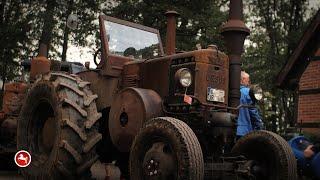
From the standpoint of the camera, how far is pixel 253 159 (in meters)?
5.75

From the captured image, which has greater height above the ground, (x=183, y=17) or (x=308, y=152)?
(x=183, y=17)

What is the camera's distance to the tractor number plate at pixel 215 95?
17.6 feet

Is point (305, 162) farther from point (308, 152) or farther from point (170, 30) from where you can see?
point (170, 30)

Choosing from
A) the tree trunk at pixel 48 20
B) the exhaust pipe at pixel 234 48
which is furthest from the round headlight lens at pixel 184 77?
the tree trunk at pixel 48 20

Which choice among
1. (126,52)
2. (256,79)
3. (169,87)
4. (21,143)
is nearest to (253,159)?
(169,87)

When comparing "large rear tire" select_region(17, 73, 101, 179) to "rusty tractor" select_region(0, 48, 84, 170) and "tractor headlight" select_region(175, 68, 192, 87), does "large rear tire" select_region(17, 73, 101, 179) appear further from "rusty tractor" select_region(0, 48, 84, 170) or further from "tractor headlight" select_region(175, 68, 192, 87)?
"rusty tractor" select_region(0, 48, 84, 170)

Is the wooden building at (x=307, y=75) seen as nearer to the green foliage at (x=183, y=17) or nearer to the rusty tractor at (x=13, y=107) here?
the green foliage at (x=183, y=17)

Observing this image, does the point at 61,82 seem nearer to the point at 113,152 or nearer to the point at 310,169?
the point at 113,152

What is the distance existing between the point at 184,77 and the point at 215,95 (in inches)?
20.4

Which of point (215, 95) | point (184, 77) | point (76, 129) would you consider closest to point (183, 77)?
point (184, 77)

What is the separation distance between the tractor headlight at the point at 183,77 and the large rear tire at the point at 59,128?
1.14m

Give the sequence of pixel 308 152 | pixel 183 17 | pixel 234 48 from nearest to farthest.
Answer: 1. pixel 234 48
2. pixel 308 152
3. pixel 183 17

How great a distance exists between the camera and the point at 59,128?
5.48 m

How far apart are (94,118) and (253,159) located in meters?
2.03
